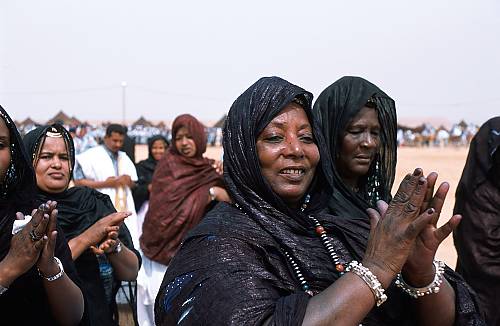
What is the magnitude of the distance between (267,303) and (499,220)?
271 cm

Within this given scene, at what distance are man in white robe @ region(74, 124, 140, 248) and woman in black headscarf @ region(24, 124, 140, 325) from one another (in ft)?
6.87

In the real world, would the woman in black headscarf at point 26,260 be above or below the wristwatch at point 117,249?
above

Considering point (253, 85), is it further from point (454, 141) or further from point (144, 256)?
point (454, 141)

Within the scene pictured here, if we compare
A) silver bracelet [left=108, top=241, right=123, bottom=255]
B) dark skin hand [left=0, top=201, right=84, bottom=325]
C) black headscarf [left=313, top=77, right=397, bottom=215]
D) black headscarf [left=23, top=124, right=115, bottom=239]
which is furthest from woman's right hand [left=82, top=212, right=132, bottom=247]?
black headscarf [left=313, top=77, right=397, bottom=215]

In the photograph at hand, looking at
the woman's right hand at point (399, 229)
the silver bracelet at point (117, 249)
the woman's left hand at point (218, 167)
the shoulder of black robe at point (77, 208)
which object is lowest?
the silver bracelet at point (117, 249)

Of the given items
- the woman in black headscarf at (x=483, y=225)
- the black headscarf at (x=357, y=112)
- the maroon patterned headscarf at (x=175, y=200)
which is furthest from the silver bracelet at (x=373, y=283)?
the maroon patterned headscarf at (x=175, y=200)

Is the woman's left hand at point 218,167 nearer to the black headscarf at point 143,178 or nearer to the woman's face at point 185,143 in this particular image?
the woman's face at point 185,143

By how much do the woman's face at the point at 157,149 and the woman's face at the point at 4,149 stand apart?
5.88 meters

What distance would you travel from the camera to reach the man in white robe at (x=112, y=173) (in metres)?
6.38

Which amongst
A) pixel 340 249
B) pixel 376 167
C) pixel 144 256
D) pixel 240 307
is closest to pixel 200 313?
pixel 240 307

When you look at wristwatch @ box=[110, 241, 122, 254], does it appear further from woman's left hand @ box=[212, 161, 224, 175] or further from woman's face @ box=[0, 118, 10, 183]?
woman's left hand @ box=[212, 161, 224, 175]

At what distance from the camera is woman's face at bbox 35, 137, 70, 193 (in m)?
3.59

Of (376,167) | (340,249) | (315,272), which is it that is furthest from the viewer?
(376,167)

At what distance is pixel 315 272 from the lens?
2.03 meters
